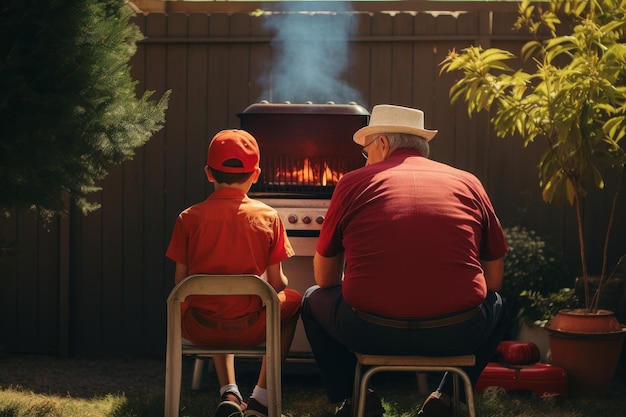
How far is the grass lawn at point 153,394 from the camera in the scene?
438cm

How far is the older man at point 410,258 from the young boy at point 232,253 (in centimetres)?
29

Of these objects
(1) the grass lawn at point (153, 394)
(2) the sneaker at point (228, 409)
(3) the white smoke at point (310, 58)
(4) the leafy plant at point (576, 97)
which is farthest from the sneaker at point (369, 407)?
(3) the white smoke at point (310, 58)

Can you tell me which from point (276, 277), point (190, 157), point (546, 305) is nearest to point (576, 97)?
point (546, 305)

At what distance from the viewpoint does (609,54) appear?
4.62 metres

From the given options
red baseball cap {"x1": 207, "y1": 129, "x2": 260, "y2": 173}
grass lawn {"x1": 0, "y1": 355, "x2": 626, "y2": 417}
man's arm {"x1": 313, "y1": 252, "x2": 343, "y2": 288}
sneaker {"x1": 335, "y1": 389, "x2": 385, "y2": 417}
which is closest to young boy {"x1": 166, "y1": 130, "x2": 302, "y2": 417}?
red baseball cap {"x1": 207, "y1": 129, "x2": 260, "y2": 173}

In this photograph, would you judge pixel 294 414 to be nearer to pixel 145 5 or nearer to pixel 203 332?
pixel 203 332

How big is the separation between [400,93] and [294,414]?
2.53 m

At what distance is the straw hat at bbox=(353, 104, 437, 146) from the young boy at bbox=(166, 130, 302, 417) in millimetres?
515

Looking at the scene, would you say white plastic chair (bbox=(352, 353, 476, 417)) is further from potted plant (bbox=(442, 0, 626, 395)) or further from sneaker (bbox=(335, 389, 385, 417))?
potted plant (bbox=(442, 0, 626, 395))

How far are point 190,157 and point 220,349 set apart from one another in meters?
2.84

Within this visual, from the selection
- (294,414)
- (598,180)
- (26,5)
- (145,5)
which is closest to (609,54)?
(598,180)

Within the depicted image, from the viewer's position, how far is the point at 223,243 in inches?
149

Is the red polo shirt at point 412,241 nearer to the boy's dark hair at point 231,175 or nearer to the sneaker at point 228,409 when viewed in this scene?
the boy's dark hair at point 231,175

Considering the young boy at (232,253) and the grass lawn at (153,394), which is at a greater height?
the young boy at (232,253)
